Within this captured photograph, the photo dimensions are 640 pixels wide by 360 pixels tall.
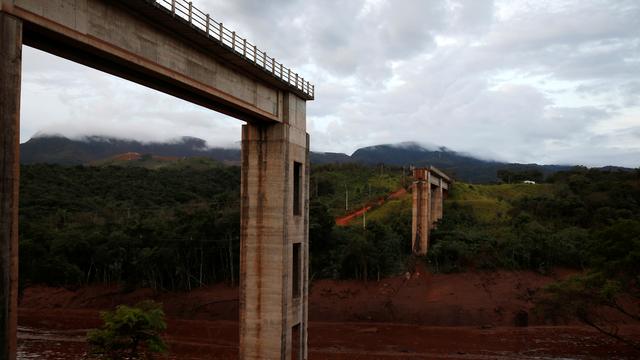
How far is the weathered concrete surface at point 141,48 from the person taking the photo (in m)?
12.3

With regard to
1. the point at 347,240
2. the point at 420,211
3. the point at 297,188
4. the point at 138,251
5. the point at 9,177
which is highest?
the point at 297,188

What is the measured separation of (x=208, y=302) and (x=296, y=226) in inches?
947

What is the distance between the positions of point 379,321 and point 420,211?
10.3m

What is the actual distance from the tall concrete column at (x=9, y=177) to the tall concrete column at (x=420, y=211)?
37.3 meters

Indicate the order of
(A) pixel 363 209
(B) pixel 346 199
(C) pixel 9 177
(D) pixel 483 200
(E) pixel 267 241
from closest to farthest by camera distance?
(C) pixel 9 177 < (E) pixel 267 241 < (A) pixel 363 209 < (D) pixel 483 200 < (B) pixel 346 199

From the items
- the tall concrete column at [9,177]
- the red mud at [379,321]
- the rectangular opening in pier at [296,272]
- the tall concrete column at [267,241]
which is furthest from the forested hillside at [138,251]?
the tall concrete column at [9,177]

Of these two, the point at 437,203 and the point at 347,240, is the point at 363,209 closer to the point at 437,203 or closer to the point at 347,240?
the point at 437,203

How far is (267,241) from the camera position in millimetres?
22125

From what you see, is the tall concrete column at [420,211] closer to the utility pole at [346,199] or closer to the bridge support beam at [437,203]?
the bridge support beam at [437,203]

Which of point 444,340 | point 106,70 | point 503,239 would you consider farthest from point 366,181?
point 106,70

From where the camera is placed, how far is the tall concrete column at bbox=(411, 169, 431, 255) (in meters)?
45.6

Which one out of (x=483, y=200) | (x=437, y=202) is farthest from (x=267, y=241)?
(x=483, y=200)

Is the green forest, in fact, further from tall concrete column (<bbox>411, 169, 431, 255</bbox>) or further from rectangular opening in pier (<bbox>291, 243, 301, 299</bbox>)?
rectangular opening in pier (<bbox>291, 243, 301, 299</bbox>)

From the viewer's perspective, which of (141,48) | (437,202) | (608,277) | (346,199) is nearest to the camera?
(141,48)
